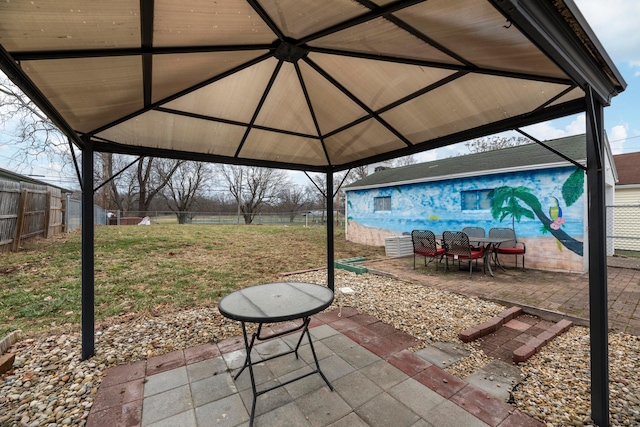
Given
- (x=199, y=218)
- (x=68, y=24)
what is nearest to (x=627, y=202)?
(x=68, y=24)

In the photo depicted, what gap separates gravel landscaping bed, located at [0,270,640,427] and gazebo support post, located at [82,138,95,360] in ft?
0.68

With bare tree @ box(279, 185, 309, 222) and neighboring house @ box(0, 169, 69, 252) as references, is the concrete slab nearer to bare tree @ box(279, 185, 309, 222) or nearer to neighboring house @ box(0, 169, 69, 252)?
neighboring house @ box(0, 169, 69, 252)

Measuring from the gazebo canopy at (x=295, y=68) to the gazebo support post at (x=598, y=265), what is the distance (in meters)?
0.26

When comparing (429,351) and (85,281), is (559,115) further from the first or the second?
(85,281)

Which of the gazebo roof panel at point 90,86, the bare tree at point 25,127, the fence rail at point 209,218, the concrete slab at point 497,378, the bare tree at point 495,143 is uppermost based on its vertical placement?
the bare tree at point 495,143

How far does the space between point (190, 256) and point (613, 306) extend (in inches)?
356

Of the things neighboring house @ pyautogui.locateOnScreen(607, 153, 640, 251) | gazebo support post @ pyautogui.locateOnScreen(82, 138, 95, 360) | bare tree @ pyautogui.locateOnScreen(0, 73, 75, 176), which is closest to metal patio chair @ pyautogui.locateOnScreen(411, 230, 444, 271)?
neighboring house @ pyautogui.locateOnScreen(607, 153, 640, 251)

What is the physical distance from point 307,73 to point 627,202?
564 inches

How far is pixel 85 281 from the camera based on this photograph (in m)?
2.60

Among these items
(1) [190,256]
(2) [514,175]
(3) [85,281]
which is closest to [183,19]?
(3) [85,281]

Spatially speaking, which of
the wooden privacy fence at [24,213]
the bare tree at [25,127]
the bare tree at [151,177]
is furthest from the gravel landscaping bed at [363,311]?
the bare tree at [151,177]

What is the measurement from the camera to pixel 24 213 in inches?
261

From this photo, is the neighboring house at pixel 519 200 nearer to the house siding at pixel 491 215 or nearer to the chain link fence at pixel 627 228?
the house siding at pixel 491 215

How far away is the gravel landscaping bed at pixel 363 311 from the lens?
191cm
